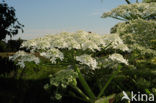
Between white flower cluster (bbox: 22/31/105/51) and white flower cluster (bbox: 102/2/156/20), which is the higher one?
white flower cluster (bbox: 102/2/156/20)

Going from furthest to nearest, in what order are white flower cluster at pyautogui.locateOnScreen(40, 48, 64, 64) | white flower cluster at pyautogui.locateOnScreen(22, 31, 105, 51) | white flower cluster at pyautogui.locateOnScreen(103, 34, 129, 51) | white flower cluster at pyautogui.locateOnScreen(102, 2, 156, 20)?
white flower cluster at pyautogui.locateOnScreen(102, 2, 156, 20), white flower cluster at pyautogui.locateOnScreen(103, 34, 129, 51), white flower cluster at pyautogui.locateOnScreen(22, 31, 105, 51), white flower cluster at pyautogui.locateOnScreen(40, 48, 64, 64)

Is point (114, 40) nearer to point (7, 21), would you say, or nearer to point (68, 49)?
point (68, 49)

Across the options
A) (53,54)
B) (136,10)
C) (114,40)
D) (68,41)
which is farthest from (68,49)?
(136,10)

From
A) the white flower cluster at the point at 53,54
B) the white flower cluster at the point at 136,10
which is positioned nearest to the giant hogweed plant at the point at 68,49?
the white flower cluster at the point at 53,54

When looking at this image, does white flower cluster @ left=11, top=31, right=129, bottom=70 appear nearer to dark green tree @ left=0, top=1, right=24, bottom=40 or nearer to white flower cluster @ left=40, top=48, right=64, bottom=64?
white flower cluster @ left=40, top=48, right=64, bottom=64

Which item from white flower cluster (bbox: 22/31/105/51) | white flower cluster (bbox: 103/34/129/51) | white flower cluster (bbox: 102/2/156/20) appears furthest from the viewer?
white flower cluster (bbox: 102/2/156/20)

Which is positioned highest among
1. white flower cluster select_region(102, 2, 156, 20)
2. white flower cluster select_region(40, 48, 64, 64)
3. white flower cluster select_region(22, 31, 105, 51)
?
white flower cluster select_region(102, 2, 156, 20)

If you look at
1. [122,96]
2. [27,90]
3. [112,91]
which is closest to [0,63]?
[27,90]

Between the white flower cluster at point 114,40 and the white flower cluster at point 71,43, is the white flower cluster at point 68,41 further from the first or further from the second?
the white flower cluster at point 114,40

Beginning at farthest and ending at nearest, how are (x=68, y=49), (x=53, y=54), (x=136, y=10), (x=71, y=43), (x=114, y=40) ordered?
1. (x=136, y=10)
2. (x=114, y=40)
3. (x=68, y=49)
4. (x=71, y=43)
5. (x=53, y=54)

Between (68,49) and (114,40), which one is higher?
(114,40)

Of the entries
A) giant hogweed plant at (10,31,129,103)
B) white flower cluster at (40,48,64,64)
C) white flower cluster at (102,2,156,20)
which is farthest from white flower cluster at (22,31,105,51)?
white flower cluster at (102,2,156,20)

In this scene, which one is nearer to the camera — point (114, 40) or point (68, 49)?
point (68, 49)

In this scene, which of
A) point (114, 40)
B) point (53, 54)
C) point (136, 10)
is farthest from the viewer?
point (136, 10)
